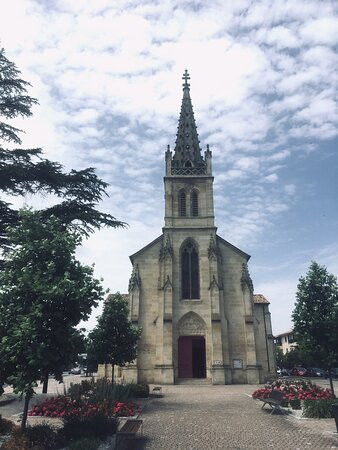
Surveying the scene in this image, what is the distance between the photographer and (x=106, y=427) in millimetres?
10000

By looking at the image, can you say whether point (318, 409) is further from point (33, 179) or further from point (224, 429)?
point (33, 179)

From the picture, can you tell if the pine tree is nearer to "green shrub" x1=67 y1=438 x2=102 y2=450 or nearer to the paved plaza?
the paved plaza

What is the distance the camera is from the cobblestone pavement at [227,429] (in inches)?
387

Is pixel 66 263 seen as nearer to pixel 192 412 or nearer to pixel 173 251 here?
pixel 192 412

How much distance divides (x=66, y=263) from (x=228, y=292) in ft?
74.3

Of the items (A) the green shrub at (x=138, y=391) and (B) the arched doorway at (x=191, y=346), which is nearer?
(A) the green shrub at (x=138, y=391)

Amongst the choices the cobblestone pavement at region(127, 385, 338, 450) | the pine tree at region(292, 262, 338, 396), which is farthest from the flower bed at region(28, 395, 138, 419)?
the pine tree at region(292, 262, 338, 396)

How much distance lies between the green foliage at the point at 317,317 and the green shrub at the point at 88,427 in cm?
1038

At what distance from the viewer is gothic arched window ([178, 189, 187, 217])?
34719 mm

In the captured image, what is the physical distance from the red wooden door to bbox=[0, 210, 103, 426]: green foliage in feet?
69.0

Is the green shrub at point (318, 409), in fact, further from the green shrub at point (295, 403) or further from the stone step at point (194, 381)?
the stone step at point (194, 381)

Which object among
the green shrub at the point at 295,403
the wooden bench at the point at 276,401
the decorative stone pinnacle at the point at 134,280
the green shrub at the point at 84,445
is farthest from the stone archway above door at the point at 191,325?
the green shrub at the point at 84,445

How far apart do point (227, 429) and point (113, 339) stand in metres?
10.1

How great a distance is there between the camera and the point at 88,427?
32.2 feet
